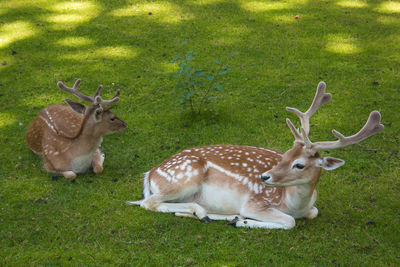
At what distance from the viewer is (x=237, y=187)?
199 inches

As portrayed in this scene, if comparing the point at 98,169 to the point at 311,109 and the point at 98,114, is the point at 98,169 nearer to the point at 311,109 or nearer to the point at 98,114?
the point at 98,114

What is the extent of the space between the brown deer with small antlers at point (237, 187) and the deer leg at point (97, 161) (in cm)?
78

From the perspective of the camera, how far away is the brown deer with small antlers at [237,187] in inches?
186

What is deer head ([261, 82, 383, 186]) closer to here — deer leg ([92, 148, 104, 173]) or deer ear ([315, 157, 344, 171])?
deer ear ([315, 157, 344, 171])

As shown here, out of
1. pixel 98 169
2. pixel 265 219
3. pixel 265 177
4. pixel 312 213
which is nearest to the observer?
pixel 265 177

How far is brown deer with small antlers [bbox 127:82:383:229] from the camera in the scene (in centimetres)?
472

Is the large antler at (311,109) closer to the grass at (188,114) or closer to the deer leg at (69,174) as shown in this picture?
the grass at (188,114)

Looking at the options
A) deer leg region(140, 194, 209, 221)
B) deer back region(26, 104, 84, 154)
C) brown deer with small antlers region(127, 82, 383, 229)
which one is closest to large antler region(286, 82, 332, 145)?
brown deer with small antlers region(127, 82, 383, 229)

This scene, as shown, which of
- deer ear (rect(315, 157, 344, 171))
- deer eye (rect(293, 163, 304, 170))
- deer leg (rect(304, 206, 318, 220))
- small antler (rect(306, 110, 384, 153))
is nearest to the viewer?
small antler (rect(306, 110, 384, 153))

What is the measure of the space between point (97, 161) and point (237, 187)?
190 centimetres

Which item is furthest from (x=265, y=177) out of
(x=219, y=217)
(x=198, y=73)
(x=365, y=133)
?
(x=198, y=73)

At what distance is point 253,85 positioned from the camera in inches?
312

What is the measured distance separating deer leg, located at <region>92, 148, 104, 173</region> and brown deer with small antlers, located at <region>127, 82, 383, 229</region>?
30.7 inches

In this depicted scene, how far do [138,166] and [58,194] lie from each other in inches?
41.3
